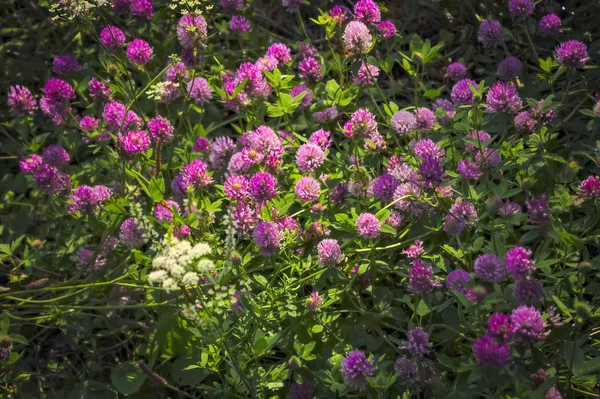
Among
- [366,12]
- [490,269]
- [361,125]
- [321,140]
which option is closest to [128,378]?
[321,140]

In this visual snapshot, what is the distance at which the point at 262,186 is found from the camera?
193 centimetres

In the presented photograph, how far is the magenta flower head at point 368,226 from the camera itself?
1.90 m

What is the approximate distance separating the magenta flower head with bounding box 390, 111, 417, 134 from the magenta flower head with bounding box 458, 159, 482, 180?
0.73 ft

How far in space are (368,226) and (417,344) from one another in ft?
1.05

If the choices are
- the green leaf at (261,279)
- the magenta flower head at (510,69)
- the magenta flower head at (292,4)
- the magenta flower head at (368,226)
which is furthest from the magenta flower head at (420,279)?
the magenta flower head at (292,4)

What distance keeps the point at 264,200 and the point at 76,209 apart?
70 centimetres

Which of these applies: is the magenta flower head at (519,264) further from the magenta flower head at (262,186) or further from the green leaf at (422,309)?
the magenta flower head at (262,186)

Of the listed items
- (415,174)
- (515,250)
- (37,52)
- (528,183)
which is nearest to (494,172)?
(528,183)

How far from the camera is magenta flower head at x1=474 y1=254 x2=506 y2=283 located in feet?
5.72

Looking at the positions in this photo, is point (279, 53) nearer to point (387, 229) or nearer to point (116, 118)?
point (116, 118)

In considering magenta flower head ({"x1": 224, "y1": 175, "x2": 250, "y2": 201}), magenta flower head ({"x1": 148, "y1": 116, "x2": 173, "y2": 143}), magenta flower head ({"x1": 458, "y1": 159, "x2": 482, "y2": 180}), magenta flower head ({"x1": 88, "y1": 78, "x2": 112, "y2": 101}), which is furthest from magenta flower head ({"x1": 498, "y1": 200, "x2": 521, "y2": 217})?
magenta flower head ({"x1": 88, "y1": 78, "x2": 112, "y2": 101})

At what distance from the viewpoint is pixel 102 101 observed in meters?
2.67

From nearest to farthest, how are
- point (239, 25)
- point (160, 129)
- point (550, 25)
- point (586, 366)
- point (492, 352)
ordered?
point (492, 352) → point (586, 366) → point (160, 129) → point (550, 25) → point (239, 25)

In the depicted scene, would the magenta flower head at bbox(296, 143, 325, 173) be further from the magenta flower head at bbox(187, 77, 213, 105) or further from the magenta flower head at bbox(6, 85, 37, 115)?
the magenta flower head at bbox(6, 85, 37, 115)
